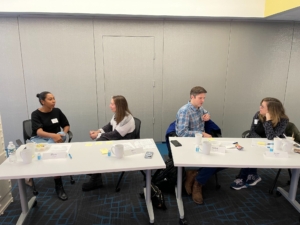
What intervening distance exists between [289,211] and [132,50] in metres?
3.31

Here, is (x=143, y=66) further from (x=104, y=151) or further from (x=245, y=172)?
(x=245, y=172)

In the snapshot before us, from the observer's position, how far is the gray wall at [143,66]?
3783 millimetres

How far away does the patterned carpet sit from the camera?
87.4 inches

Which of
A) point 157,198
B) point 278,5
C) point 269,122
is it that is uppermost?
point 278,5

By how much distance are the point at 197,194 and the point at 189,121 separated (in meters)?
0.90

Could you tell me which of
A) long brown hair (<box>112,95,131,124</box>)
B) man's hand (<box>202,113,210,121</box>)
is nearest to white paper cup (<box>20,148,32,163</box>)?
long brown hair (<box>112,95,131,124</box>)

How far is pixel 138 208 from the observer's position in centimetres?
240

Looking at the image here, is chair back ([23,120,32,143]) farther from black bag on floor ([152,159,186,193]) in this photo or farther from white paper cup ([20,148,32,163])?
black bag on floor ([152,159,186,193])

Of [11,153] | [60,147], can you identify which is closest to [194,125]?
[60,147]

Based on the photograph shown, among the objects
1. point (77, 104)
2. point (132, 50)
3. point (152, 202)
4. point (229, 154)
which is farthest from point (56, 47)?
point (229, 154)

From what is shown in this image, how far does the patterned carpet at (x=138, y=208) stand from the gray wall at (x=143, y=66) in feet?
5.42

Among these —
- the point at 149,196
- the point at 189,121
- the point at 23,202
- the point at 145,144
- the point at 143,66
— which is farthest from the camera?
the point at 143,66

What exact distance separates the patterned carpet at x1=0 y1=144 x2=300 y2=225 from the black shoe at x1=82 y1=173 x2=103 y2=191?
7 centimetres

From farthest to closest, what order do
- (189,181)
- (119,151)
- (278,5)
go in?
(278,5) < (189,181) < (119,151)
